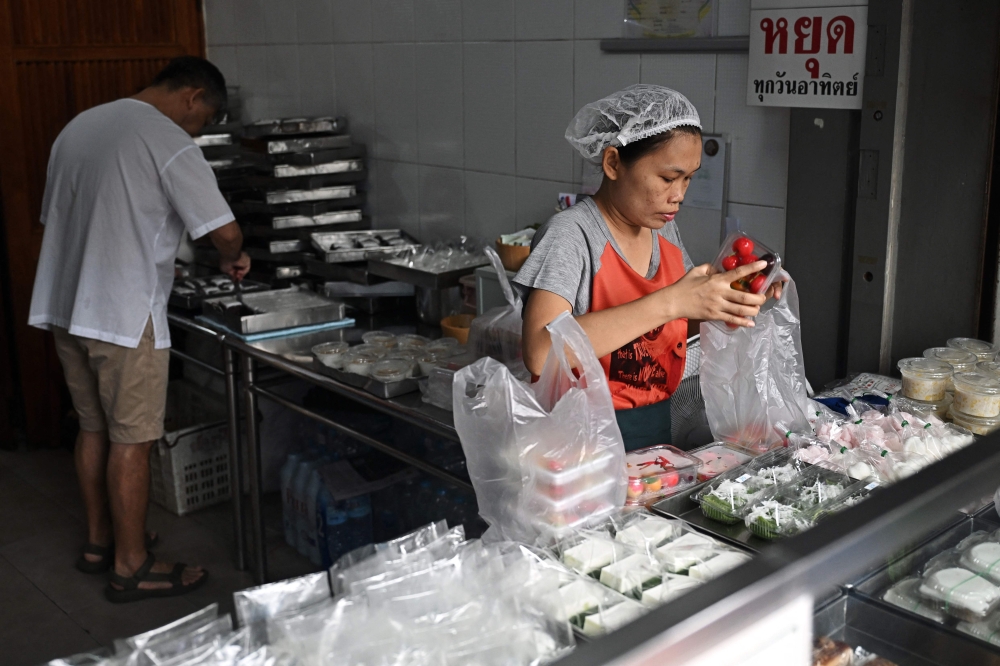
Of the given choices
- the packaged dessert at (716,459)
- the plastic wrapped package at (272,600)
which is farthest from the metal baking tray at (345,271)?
the plastic wrapped package at (272,600)

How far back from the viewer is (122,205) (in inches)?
128

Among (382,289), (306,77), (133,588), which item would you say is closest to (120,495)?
(133,588)

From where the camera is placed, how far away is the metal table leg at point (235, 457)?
353 cm

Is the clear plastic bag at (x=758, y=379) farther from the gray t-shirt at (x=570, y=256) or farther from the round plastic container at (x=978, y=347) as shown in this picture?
the round plastic container at (x=978, y=347)

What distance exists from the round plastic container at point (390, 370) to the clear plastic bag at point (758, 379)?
1.00 metres

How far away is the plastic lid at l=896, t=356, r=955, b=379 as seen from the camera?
228 cm

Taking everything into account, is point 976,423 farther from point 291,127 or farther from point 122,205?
point 291,127

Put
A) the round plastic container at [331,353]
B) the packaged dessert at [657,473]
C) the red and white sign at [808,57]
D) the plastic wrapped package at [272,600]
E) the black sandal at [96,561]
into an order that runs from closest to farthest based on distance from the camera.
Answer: the plastic wrapped package at [272,600] < the packaged dessert at [657,473] < the red and white sign at [808,57] < the round plastic container at [331,353] < the black sandal at [96,561]

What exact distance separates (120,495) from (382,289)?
121 cm

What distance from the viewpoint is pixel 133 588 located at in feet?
11.6

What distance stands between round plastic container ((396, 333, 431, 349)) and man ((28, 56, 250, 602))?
0.71 metres

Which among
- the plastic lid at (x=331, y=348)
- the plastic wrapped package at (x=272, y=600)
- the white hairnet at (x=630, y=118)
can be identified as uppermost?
the white hairnet at (x=630, y=118)

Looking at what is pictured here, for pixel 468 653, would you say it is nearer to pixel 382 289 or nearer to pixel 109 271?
pixel 109 271

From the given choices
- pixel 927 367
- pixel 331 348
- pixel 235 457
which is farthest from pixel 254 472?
pixel 927 367
